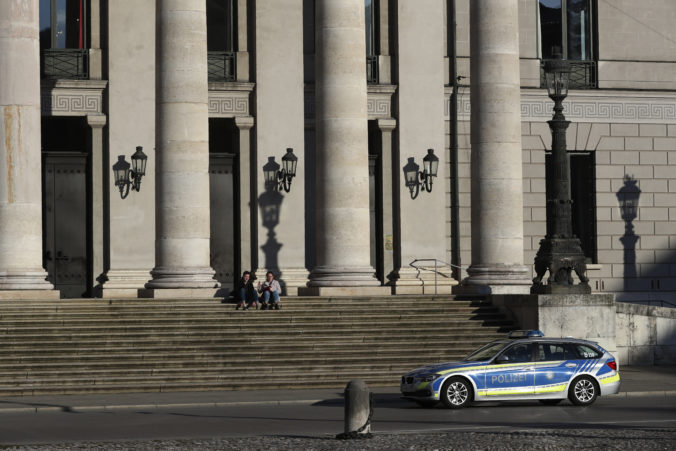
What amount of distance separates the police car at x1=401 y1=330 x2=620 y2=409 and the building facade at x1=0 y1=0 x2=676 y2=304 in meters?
10.1

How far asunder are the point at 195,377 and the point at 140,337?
2.52m

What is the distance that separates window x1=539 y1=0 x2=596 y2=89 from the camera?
160ft

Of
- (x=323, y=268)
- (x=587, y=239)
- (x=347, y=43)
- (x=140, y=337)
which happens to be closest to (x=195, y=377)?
(x=140, y=337)

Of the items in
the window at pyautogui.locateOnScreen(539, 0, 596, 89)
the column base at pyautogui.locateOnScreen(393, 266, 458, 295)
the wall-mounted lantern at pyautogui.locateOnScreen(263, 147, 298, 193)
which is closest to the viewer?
the column base at pyautogui.locateOnScreen(393, 266, 458, 295)

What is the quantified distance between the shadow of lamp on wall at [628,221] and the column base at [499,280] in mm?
8059

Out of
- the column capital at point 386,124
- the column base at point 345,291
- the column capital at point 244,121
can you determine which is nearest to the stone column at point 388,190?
the column capital at point 386,124

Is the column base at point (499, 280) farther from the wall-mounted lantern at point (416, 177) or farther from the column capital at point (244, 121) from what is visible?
the column capital at point (244, 121)

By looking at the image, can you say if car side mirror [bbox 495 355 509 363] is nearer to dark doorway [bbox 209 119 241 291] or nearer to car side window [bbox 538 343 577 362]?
car side window [bbox 538 343 577 362]

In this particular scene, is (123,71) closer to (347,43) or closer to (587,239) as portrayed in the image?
(347,43)

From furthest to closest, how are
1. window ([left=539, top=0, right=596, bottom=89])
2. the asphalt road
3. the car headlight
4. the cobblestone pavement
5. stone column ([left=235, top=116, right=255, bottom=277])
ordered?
window ([left=539, top=0, right=596, bottom=89])
stone column ([left=235, top=116, right=255, bottom=277])
the car headlight
the asphalt road
the cobblestone pavement

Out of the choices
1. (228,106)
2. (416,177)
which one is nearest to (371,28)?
(416,177)

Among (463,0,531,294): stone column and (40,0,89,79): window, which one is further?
(40,0,89,79): window

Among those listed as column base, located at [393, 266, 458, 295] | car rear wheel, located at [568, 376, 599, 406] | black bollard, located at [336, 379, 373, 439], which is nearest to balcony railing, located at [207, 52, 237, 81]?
column base, located at [393, 266, 458, 295]

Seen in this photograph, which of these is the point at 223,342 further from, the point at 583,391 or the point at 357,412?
the point at 357,412
